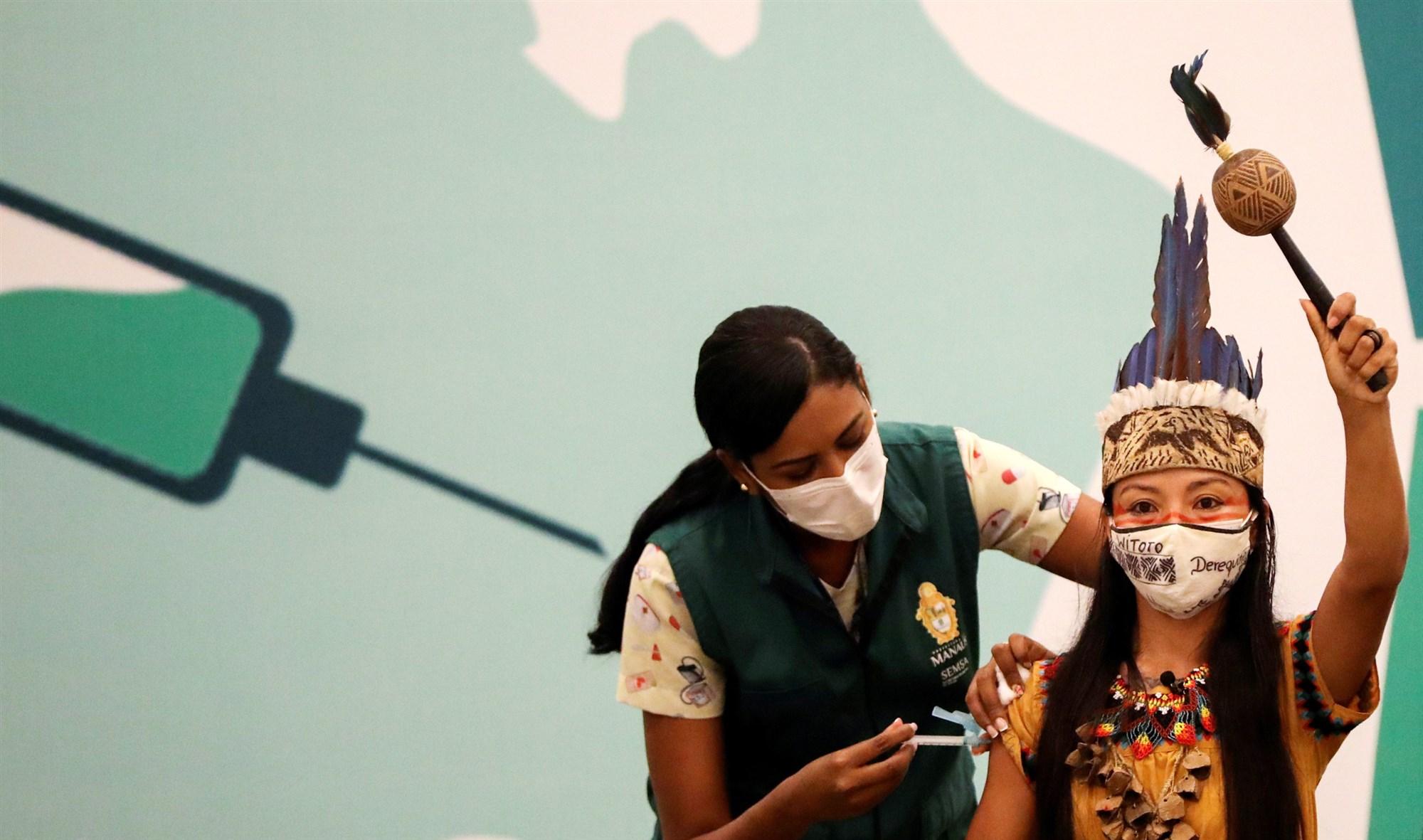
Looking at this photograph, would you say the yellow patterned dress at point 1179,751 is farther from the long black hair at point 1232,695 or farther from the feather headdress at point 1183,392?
the feather headdress at point 1183,392

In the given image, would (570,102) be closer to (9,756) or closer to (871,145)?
(871,145)

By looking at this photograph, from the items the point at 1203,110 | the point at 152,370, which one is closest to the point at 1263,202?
the point at 1203,110

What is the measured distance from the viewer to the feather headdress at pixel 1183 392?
1.72 metres

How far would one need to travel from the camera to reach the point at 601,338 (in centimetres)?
303

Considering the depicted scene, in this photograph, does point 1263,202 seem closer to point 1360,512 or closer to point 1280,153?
point 1360,512

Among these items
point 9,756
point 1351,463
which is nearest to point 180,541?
point 9,756

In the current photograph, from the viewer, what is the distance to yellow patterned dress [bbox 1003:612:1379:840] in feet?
5.41

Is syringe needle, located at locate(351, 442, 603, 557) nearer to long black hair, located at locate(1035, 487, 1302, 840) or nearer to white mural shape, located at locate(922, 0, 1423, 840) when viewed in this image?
white mural shape, located at locate(922, 0, 1423, 840)

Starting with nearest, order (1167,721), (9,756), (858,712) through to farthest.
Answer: (1167,721) → (858,712) → (9,756)

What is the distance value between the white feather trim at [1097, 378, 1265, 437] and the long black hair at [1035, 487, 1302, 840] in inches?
3.7

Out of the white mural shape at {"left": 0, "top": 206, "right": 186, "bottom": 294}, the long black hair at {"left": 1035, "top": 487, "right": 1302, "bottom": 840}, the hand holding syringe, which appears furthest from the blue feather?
the white mural shape at {"left": 0, "top": 206, "right": 186, "bottom": 294}

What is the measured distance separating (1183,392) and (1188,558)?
0.21m

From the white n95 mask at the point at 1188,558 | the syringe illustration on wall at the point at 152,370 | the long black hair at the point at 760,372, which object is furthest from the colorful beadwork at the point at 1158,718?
the syringe illustration on wall at the point at 152,370

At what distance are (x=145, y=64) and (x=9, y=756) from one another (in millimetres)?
1393
